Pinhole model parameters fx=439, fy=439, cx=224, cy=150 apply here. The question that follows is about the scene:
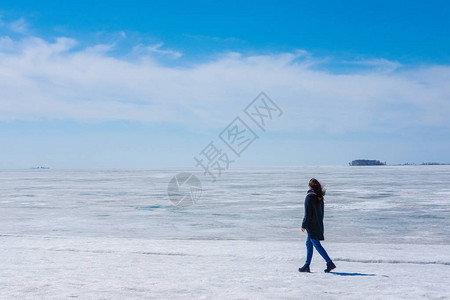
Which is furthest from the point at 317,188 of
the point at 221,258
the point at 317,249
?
the point at 221,258

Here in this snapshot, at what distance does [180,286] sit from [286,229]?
6.60 m

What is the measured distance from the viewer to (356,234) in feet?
37.1

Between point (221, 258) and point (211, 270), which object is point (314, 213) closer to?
point (211, 270)

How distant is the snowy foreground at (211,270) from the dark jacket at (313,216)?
651 millimetres

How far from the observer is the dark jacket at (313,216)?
670 cm

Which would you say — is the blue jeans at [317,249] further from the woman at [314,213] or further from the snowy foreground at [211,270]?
the snowy foreground at [211,270]

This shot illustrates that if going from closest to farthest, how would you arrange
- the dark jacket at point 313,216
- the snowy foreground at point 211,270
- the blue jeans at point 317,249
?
the snowy foreground at point 211,270 → the dark jacket at point 313,216 → the blue jeans at point 317,249

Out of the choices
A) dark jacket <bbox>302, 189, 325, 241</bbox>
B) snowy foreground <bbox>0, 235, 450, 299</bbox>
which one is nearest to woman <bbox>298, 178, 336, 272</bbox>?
dark jacket <bbox>302, 189, 325, 241</bbox>

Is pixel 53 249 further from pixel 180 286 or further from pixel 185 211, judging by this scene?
pixel 185 211

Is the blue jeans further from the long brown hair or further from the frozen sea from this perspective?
the long brown hair

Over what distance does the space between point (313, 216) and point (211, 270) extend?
1841 mm

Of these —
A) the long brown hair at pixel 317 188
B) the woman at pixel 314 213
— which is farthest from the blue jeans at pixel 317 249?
the long brown hair at pixel 317 188

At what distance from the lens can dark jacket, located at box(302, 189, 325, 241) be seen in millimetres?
6699

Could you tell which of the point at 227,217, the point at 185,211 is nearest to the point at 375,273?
the point at 227,217
